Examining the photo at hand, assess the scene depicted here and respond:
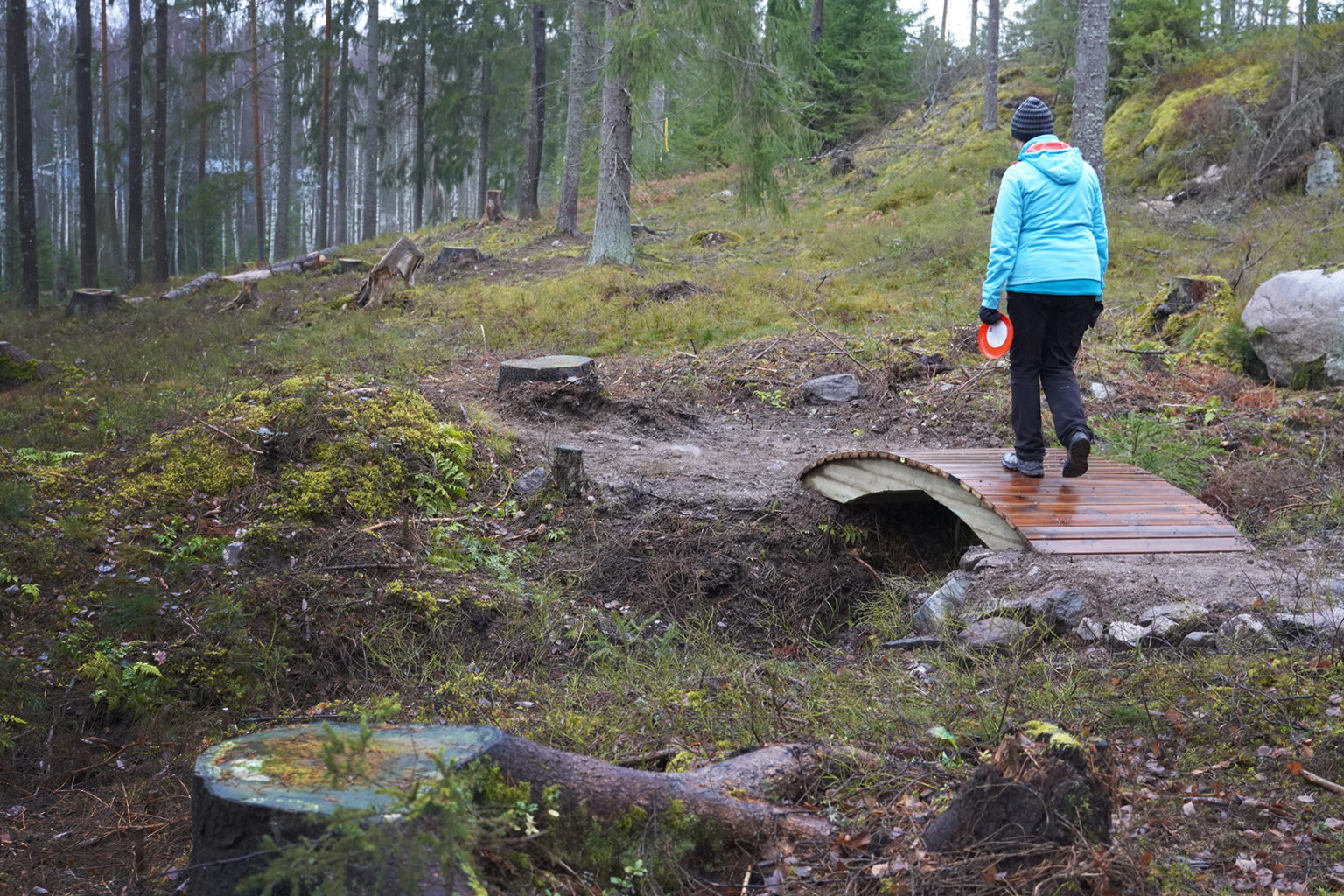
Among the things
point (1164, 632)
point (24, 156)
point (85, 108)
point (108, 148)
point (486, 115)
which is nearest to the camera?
point (1164, 632)

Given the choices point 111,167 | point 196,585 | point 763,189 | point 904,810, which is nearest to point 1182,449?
point 904,810

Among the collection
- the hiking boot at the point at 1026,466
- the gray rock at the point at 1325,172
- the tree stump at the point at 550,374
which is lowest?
the hiking boot at the point at 1026,466

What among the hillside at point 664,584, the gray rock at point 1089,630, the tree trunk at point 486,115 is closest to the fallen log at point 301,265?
the tree trunk at point 486,115

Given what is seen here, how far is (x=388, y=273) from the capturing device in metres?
16.2

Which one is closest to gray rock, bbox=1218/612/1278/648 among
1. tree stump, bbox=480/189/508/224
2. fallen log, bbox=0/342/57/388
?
fallen log, bbox=0/342/57/388

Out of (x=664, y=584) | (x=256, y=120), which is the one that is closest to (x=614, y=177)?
(x=664, y=584)

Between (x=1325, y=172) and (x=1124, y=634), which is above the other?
(x=1325, y=172)

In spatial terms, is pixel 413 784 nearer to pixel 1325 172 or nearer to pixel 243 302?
pixel 1325 172

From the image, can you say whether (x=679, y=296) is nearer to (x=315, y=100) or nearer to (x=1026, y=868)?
(x=1026, y=868)

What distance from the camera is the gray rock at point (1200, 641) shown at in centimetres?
392

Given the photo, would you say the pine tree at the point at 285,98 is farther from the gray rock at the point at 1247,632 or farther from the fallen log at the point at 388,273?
the gray rock at the point at 1247,632

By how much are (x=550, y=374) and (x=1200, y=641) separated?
6426 millimetres

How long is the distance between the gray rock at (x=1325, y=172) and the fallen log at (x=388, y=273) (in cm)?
1445

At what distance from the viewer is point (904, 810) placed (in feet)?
9.16
